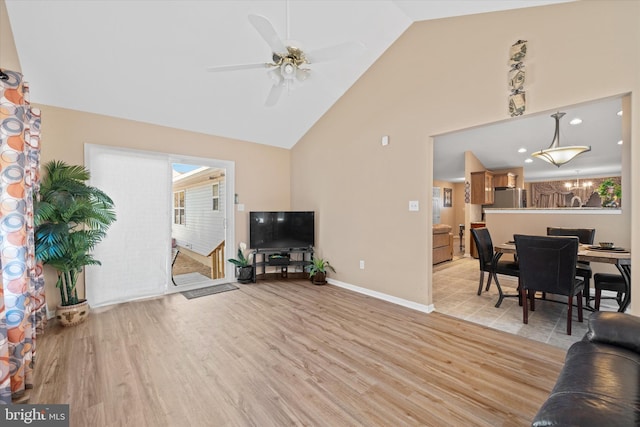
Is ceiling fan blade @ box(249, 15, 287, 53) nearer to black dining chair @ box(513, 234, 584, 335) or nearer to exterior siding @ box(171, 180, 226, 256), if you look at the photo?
exterior siding @ box(171, 180, 226, 256)

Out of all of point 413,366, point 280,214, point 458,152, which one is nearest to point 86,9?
point 280,214

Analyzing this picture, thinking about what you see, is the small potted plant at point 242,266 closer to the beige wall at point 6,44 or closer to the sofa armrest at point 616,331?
the beige wall at point 6,44

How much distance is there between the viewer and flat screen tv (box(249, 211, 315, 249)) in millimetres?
4656

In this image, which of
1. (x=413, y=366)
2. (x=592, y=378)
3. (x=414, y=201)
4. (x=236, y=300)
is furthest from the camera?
(x=236, y=300)

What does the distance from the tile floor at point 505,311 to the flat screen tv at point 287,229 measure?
93.2 inches

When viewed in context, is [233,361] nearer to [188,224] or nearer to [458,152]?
[188,224]

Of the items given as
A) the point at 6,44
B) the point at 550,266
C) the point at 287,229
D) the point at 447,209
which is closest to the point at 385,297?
the point at 550,266

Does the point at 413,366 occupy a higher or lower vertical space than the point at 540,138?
lower

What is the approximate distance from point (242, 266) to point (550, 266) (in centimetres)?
428

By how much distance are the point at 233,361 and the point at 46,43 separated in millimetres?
3660

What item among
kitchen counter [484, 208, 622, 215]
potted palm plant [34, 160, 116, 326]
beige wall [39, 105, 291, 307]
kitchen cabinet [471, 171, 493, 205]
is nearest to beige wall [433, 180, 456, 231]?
kitchen cabinet [471, 171, 493, 205]

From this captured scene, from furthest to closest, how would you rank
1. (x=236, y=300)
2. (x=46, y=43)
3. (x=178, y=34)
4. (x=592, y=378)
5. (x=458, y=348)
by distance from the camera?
1. (x=236, y=300)
2. (x=178, y=34)
3. (x=46, y=43)
4. (x=458, y=348)
5. (x=592, y=378)

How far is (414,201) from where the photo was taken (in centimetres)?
333

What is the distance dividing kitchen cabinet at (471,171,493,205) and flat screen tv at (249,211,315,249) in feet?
16.0
